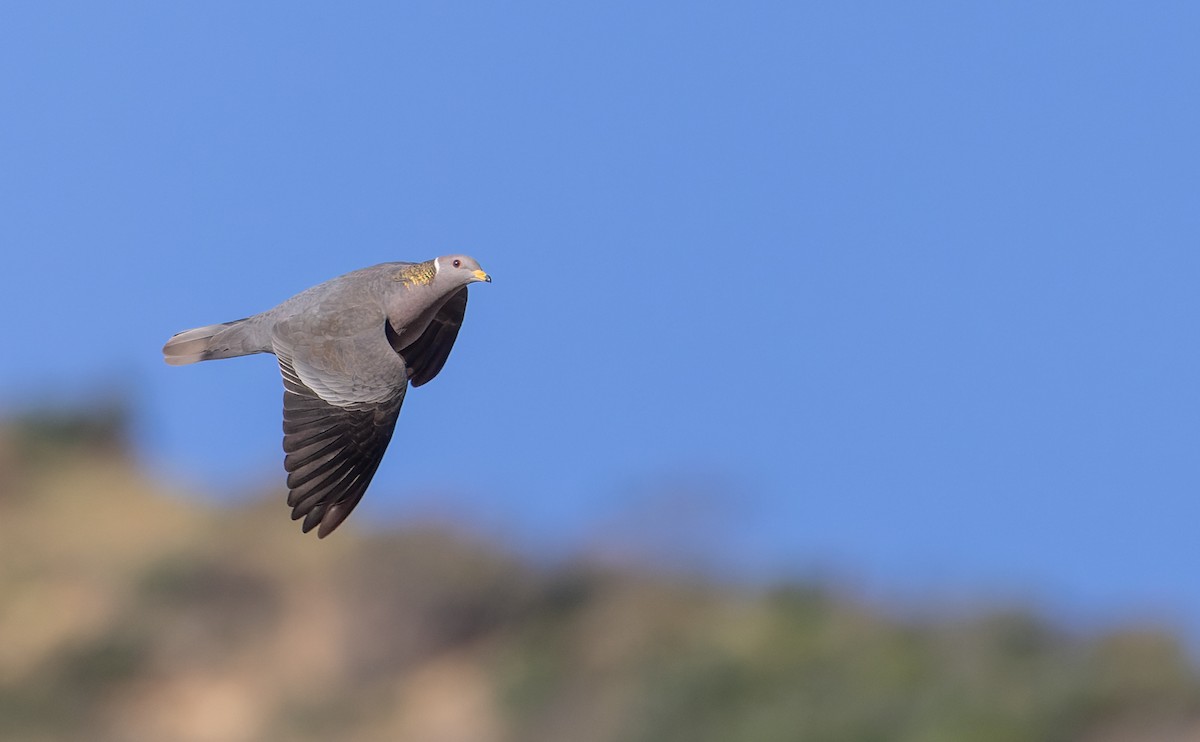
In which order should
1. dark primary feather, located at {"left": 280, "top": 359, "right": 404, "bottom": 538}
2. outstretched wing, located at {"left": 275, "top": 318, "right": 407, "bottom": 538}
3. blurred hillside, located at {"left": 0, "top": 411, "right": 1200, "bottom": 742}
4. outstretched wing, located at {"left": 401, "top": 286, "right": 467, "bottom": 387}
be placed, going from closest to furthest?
outstretched wing, located at {"left": 275, "top": 318, "right": 407, "bottom": 538}
dark primary feather, located at {"left": 280, "top": 359, "right": 404, "bottom": 538}
outstretched wing, located at {"left": 401, "top": 286, "right": 467, "bottom": 387}
blurred hillside, located at {"left": 0, "top": 411, "right": 1200, "bottom": 742}

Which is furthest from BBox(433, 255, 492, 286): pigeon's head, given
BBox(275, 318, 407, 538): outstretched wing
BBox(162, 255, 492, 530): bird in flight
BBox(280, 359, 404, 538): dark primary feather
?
BBox(280, 359, 404, 538): dark primary feather

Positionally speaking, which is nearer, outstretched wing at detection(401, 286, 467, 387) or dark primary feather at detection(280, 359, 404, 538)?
dark primary feather at detection(280, 359, 404, 538)

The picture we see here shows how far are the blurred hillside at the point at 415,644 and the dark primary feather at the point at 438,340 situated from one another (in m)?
6.91

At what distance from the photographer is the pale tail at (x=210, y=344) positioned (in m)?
9.00

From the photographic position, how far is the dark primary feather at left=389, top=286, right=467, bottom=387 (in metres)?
9.50

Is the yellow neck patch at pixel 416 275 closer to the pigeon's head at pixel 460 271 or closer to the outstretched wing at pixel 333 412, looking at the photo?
the pigeon's head at pixel 460 271

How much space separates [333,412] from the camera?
868 cm

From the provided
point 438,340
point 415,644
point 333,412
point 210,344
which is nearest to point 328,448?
point 333,412

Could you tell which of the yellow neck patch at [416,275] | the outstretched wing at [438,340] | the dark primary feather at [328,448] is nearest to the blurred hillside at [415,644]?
the outstretched wing at [438,340]

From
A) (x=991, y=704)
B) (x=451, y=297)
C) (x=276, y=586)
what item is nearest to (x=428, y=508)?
(x=276, y=586)

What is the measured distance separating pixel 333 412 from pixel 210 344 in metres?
0.93

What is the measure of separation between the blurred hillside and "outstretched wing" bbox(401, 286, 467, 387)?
691 cm

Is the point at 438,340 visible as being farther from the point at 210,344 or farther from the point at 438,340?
the point at 210,344

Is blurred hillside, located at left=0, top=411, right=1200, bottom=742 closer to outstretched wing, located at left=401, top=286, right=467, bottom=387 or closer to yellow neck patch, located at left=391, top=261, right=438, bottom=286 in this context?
outstretched wing, located at left=401, top=286, right=467, bottom=387
